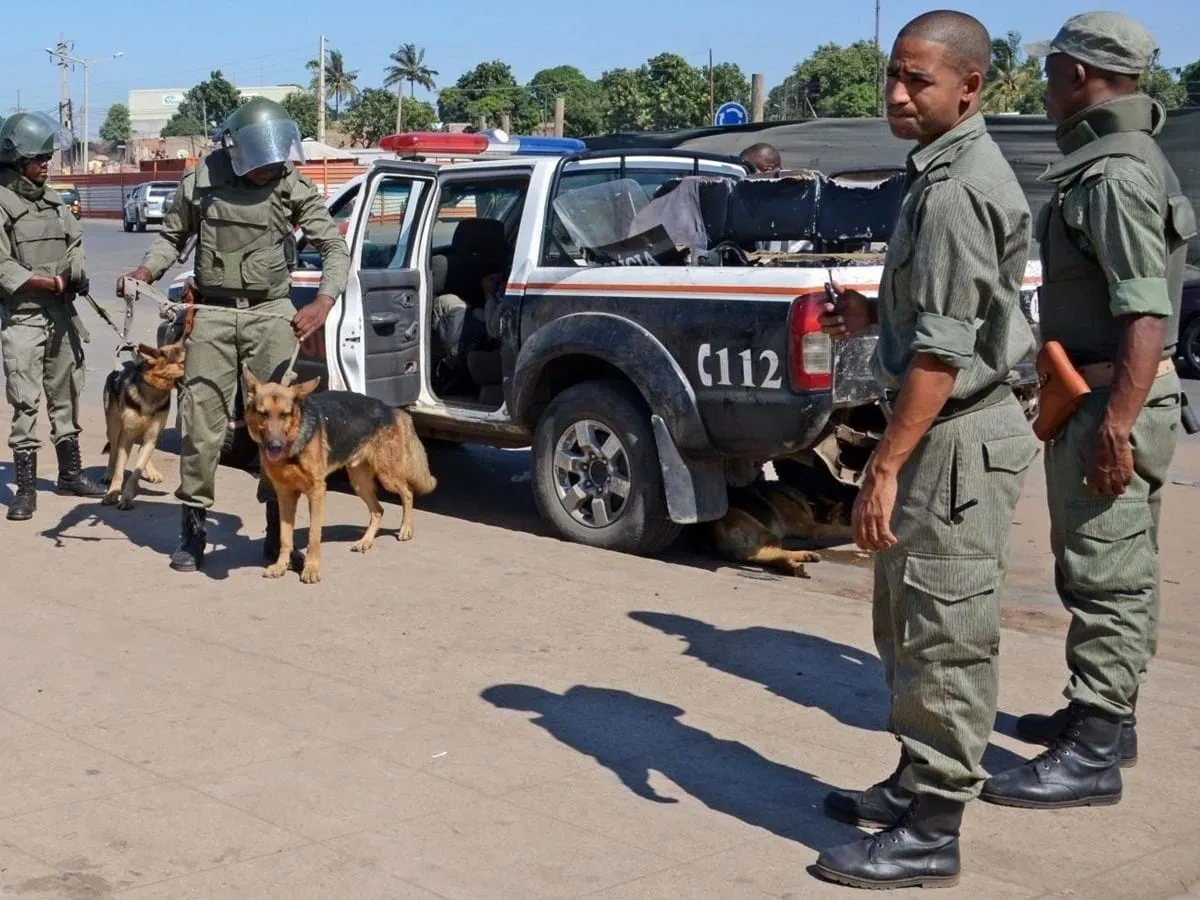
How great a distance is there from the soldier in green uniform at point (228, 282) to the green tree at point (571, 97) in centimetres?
5083

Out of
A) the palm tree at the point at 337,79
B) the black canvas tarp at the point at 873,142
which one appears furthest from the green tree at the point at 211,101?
the black canvas tarp at the point at 873,142

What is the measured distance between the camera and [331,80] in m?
121

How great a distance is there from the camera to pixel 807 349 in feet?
22.7

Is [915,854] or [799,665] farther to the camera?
[799,665]

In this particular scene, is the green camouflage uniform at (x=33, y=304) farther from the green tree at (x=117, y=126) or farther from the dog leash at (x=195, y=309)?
the green tree at (x=117, y=126)

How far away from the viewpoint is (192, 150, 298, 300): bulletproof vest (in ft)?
23.6

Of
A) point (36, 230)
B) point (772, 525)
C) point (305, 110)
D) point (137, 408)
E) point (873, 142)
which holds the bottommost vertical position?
point (772, 525)

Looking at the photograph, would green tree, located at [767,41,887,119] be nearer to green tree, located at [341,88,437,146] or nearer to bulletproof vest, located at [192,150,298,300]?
green tree, located at [341,88,437,146]

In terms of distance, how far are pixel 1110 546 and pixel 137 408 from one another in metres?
5.87

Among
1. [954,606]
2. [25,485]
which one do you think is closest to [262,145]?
[25,485]

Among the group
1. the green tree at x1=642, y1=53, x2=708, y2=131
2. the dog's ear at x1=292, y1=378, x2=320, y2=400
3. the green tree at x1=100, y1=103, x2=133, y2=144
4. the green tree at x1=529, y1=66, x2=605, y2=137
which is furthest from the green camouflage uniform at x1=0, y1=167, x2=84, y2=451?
the green tree at x1=100, y1=103, x2=133, y2=144

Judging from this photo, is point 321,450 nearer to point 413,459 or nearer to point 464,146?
point 413,459

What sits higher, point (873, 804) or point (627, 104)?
point (627, 104)

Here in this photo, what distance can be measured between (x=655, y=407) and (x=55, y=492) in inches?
151
